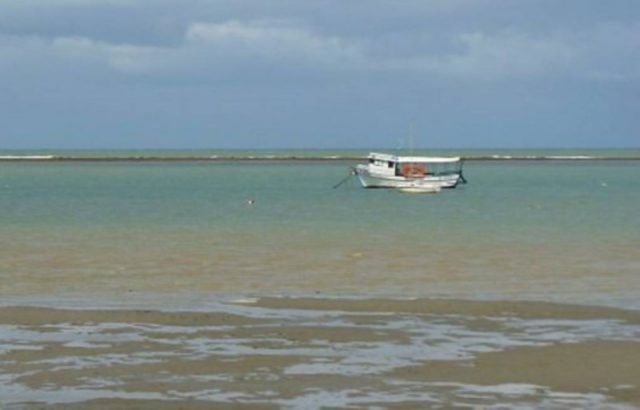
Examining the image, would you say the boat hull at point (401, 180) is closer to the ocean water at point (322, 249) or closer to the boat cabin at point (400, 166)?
the boat cabin at point (400, 166)

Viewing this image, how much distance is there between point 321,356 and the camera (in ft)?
44.7

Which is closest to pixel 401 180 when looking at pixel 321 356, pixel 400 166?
pixel 400 166

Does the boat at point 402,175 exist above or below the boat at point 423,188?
above

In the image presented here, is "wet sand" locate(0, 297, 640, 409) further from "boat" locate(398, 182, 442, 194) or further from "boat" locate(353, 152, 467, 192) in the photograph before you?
"boat" locate(353, 152, 467, 192)

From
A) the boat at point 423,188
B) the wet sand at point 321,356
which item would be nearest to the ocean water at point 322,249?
the wet sand at point 321,356

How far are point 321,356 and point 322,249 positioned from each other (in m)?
17.2

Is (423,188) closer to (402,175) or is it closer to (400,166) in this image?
(402,175)

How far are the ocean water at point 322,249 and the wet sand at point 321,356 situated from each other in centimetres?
285

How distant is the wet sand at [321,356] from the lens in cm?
1144

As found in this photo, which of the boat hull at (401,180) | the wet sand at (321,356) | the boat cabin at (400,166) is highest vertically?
the boat cabin at (400,166)

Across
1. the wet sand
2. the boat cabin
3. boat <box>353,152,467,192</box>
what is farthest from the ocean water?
the boat cabin

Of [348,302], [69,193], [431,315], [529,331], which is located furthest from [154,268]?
[69,193]

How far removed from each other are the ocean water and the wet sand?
2.85 meters

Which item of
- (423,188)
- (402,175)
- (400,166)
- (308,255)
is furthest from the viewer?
(400,166)
